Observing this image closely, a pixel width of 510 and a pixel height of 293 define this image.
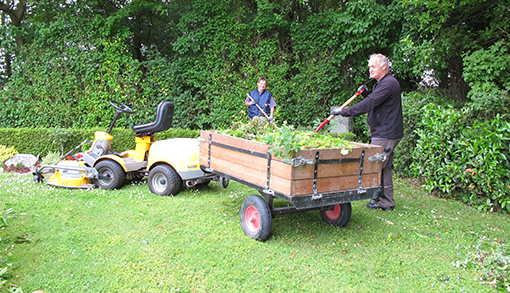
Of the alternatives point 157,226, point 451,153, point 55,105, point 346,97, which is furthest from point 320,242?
point 55,105

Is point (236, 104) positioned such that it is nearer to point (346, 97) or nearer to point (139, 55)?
point (346, 97)

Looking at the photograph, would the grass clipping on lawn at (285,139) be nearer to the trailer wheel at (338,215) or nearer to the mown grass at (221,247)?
the trailer wheel at (338,215)

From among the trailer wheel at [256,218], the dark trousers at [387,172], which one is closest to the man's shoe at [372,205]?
the dark trousers at [387,172]

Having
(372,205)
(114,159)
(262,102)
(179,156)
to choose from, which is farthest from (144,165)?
(372,205)

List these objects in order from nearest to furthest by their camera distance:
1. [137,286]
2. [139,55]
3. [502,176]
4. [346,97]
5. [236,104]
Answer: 1. [137,286]
2. [502,176]
3. [236,104]
4. [346,97]
5. [139,55]

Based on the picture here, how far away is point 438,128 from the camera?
5551mm

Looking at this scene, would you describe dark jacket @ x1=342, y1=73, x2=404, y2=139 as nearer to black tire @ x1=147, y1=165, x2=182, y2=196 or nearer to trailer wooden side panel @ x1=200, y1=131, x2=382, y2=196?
trailer wooden side panel @ x1=200, y1=131, x2=382, y2=196

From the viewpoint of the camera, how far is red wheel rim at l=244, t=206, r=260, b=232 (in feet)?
12.6

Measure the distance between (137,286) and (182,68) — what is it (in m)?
7.34

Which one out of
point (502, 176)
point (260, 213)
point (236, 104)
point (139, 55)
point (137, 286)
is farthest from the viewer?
point (139, 55)

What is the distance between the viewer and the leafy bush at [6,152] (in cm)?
793

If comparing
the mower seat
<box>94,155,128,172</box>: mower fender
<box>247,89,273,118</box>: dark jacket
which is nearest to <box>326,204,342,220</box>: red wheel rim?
<box>247,89,273,118</box>: dark jacket

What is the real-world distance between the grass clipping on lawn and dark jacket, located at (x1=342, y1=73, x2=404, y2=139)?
36.6 inches

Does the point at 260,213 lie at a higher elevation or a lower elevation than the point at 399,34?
lower
